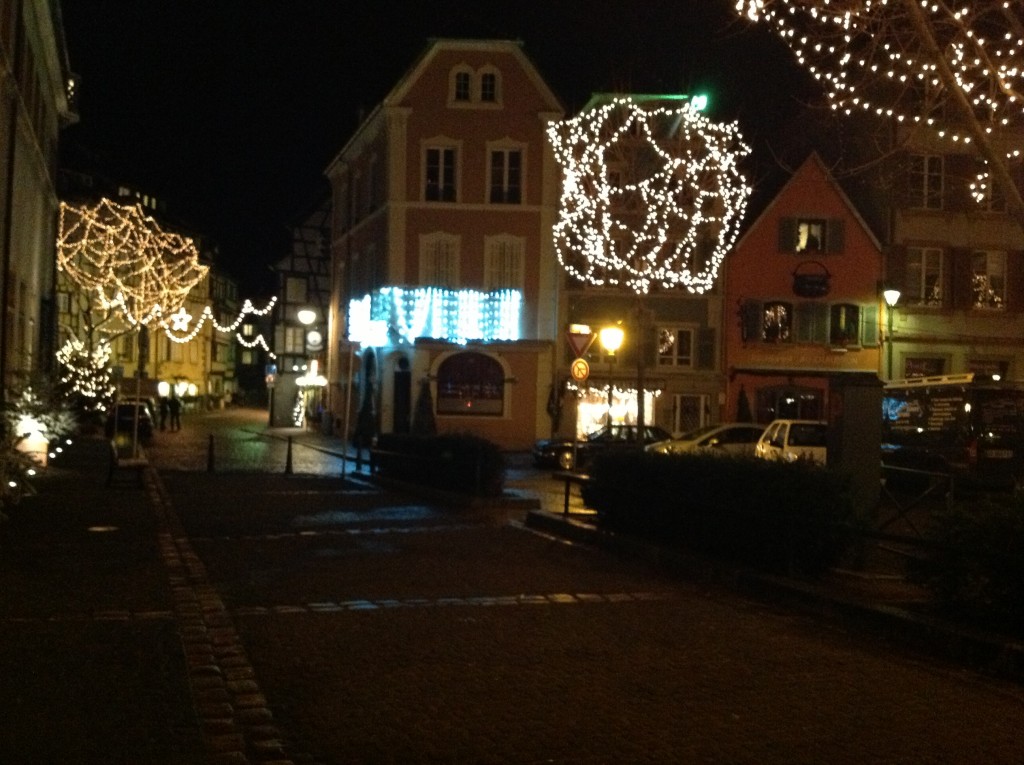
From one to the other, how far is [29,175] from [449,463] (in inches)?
541

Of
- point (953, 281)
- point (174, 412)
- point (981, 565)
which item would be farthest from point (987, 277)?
point (981, 565)

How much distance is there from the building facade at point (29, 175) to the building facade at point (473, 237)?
11.2m

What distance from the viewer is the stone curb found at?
9.45m

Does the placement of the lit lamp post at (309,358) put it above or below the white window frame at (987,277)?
below

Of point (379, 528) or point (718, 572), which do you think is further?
point (379, 528)

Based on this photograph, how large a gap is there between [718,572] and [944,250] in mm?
35628

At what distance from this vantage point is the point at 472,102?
45969 millimetres

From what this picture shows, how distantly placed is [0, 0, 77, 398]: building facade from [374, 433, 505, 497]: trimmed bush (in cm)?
732

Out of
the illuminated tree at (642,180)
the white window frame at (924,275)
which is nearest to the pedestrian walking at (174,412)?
the illuminated tree at (642,180)

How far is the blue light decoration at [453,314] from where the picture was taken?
46.2 meters

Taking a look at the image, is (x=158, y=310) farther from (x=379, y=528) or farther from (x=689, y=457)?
(x=689, y=457)

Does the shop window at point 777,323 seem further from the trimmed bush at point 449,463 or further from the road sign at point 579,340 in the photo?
the road sign at point 579,340

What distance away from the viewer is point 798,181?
152 feet

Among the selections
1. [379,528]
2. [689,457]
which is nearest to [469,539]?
[379,528]
